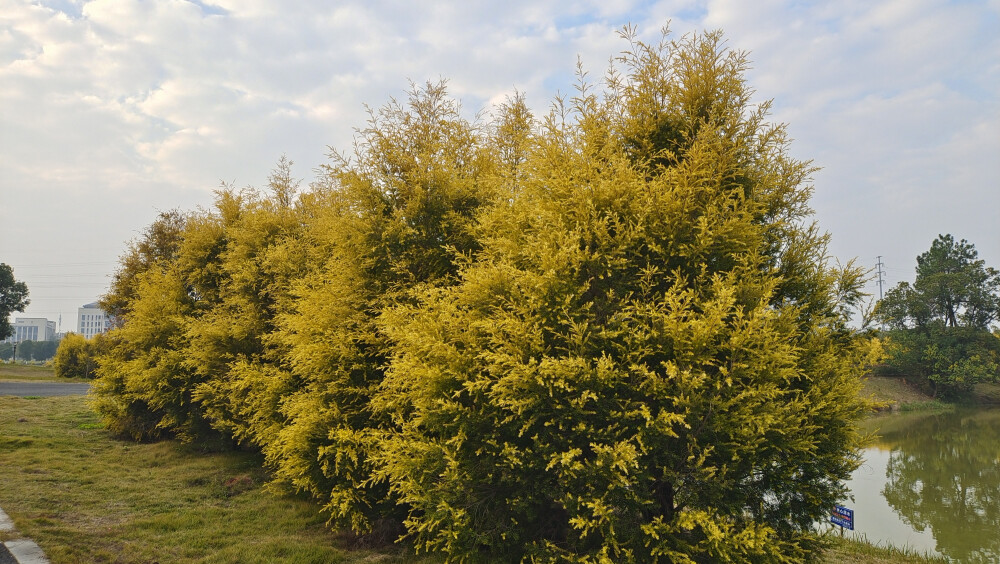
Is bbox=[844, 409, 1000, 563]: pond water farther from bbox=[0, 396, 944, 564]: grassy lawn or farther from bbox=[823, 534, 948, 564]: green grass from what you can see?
bbox=[0, 396, 944, 564]: grassy lawn

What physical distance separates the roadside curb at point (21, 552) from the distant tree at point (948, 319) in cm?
4925

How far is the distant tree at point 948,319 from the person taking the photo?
41.5m

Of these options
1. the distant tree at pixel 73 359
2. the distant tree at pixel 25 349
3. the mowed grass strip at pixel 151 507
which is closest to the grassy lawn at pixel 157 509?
the mowed grass strip at pixel 151 507

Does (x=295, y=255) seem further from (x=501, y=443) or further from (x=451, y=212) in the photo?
(x=501, y=443)

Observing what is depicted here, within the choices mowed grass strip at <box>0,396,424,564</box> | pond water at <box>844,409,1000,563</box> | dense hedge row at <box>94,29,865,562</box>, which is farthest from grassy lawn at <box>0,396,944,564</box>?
pond water at <box>844,409,1000,563</box>

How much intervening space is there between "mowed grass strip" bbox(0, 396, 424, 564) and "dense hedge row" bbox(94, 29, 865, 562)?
102cm

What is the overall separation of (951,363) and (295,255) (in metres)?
50.9

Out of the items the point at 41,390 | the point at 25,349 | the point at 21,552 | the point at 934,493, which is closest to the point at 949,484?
the point at 934,493

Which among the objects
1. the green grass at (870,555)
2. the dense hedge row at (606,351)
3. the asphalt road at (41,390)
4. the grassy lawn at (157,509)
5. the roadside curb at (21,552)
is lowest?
the green grass at (870,555)

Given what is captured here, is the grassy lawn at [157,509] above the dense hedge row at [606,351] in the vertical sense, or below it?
below

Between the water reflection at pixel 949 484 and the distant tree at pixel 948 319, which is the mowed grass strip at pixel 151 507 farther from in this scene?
the distant tree at pixel 948 319

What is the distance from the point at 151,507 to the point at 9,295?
177ft

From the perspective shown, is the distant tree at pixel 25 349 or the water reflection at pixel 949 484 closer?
the water reflection at pixel 949 484

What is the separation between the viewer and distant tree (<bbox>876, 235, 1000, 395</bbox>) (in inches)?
1634
